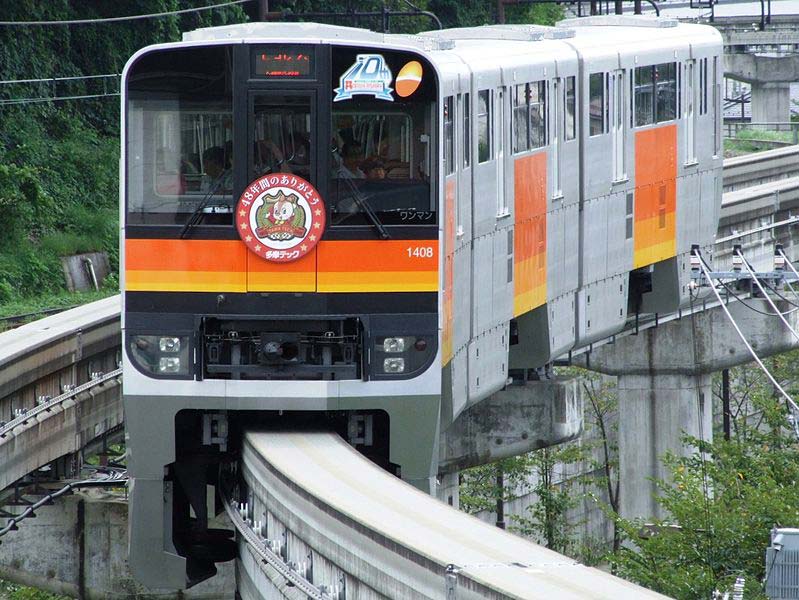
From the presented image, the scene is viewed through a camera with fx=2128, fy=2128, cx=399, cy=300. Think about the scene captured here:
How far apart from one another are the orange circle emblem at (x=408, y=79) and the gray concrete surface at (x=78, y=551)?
6647 mm

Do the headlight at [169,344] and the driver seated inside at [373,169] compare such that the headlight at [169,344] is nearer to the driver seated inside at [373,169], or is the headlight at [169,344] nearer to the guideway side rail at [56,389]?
the driver seated inside at [373,169]

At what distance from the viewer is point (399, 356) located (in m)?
15.4

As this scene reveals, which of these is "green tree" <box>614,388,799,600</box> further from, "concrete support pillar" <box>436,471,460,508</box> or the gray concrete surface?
"concrete support pillar" <box>436,471,460,508</box>

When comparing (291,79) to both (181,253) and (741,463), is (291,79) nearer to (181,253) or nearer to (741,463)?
(181,253)

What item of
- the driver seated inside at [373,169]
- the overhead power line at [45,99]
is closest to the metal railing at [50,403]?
the driver seated inside at [373,169]

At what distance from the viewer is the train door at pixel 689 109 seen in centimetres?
2502

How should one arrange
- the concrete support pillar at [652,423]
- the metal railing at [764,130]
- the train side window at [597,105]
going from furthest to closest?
the metal railing at [764,130] < the concrete support pillar at [652,423] < the train side window at [597,105]

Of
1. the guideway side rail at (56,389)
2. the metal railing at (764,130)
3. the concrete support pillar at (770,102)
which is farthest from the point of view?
the concrete support pillar at (770,102)

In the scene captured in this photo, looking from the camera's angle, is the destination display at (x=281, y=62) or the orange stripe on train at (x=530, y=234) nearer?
the destination display at (x=281, y=62)

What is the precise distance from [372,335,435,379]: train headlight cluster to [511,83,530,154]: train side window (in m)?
4.35

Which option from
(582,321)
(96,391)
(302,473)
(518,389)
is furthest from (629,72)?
(302,473)

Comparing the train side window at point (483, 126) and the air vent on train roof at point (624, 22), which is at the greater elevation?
the air vent on train roof at point (624, 22)

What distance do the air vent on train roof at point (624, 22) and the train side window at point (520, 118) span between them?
232 inches

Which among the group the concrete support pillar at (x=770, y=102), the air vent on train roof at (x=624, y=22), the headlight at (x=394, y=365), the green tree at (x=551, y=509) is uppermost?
the air vent on train roof at (x=624, y=22)
